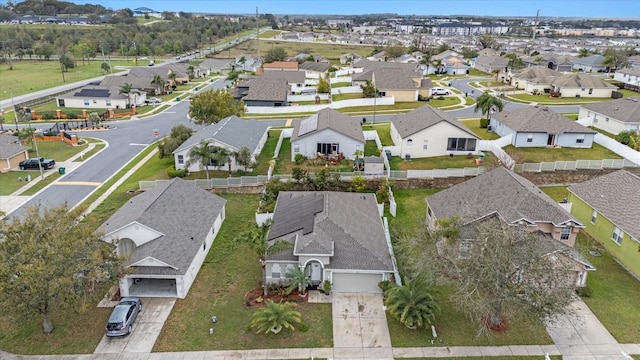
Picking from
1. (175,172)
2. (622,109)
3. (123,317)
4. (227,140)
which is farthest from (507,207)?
(622,109)

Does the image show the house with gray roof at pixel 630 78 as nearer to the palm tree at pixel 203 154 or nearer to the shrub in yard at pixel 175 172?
the palm tree at pixel 203 154

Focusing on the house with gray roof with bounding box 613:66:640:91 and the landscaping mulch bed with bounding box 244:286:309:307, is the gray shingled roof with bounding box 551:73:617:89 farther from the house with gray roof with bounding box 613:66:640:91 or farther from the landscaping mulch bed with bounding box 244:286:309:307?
the landscaping mulch bed with bounding box 244:286:309:307

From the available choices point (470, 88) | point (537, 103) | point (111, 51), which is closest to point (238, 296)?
point (537, 103)

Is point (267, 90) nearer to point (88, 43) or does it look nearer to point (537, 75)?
point (537, 75)

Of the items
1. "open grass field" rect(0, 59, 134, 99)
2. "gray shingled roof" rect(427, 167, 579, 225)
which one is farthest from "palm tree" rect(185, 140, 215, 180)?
"open grass field" rect(0, 59, 134, 99)

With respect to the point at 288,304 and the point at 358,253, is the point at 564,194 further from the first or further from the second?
the point at 288,304
